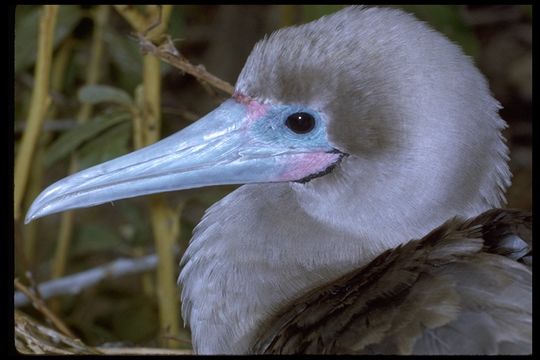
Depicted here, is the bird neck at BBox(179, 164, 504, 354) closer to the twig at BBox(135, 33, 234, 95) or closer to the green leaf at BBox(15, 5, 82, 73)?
the twig at BBox(135, 33, 234, 95)

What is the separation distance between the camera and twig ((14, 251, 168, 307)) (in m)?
2.01

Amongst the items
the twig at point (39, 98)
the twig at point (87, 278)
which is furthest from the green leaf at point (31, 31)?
the twig at point (87, 278)

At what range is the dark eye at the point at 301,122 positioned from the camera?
52.3 inches

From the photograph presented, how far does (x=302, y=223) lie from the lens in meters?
1.38

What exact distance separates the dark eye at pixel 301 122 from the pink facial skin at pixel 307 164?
0.12ft

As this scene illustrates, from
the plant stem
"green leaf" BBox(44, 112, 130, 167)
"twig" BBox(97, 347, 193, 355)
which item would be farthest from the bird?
the plant stem

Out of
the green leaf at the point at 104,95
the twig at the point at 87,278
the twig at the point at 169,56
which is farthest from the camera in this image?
the twig at the point at 87,278

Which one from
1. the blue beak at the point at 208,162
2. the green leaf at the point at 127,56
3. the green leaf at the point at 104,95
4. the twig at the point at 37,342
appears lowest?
the twig at the point at 37,342

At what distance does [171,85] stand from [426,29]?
2.13 meters

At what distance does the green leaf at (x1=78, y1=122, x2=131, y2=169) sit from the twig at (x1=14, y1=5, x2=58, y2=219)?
10cm

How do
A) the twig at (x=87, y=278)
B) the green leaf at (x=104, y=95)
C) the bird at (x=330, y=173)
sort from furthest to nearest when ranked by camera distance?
the twig at (x=87, y=278) → the green leaf at (x=104, y=95) → the bird at (x=330, y=173)

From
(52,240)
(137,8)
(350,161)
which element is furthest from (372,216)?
(52,240)

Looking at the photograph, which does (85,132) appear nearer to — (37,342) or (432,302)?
(37,342)

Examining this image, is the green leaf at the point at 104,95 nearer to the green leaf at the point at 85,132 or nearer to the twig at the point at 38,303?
the green leaf at the point at 85,132
